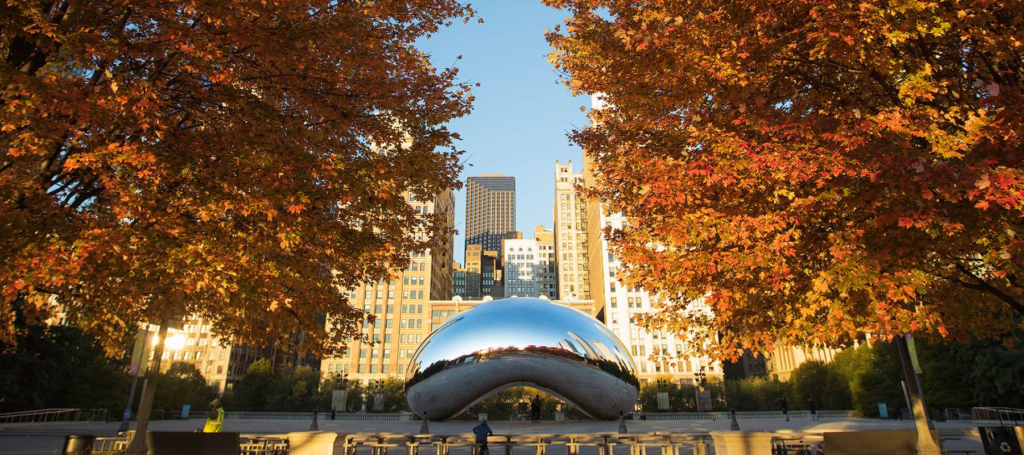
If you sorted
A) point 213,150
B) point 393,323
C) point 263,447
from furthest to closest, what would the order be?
point 393,323
point 263,447
point 213,150

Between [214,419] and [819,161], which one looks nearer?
[819,161]

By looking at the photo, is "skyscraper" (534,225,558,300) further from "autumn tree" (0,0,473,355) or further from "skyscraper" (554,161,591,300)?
"autumn tree" (0,0,473,355)

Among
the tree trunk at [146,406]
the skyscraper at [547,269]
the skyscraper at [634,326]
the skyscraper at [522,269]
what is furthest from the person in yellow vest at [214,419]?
the skyscraper at [522,269]

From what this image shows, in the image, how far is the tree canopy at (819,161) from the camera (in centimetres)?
623

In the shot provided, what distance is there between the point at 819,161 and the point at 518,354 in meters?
15.3

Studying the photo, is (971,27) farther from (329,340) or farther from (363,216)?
(329,340)

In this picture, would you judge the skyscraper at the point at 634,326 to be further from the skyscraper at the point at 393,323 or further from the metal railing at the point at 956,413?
the metal railing at the point at 956,413

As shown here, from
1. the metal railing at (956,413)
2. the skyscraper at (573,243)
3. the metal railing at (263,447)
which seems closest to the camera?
the metal railing at (263,447)

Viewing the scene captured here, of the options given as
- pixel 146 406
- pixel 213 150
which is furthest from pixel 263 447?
pixel 213 150

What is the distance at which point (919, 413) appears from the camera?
1162cm

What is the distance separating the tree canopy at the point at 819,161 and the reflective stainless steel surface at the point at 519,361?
1160 cm

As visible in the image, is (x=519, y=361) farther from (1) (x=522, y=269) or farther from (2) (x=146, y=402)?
(1) (x=522, y=269)

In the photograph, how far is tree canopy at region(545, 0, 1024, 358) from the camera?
6.23 metres

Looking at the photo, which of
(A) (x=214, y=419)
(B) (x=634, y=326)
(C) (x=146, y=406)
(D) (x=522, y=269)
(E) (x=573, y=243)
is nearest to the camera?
(A) (x=214, y=419)
